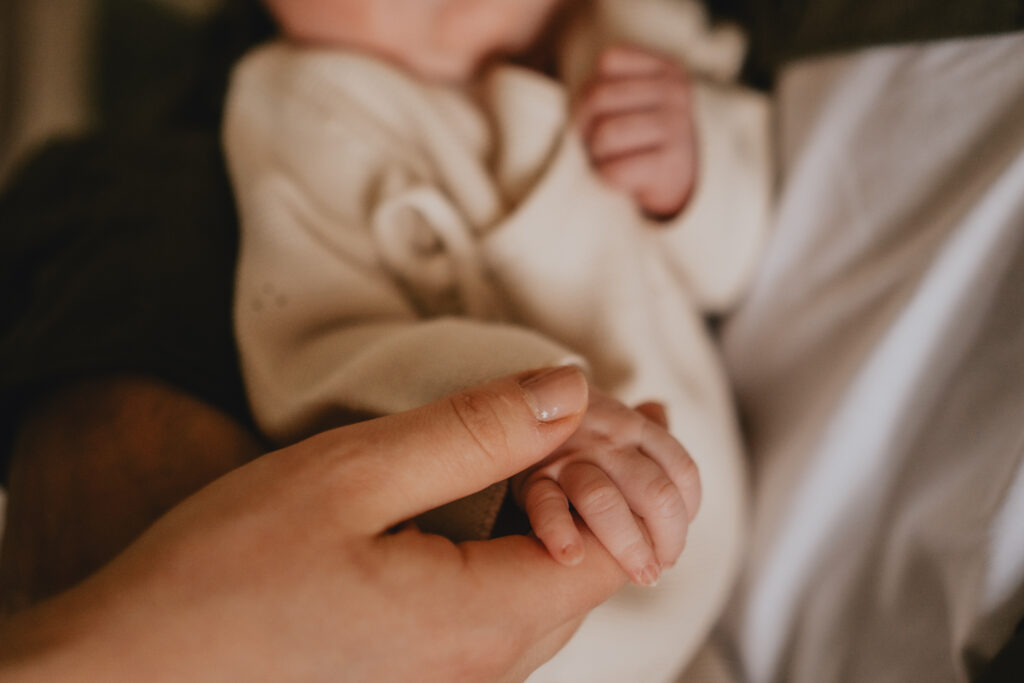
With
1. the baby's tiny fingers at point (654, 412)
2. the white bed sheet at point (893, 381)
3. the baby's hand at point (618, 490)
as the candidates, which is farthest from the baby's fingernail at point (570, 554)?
the white bed sheet at point (893, 381)

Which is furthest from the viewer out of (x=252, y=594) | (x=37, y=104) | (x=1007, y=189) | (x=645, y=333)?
(x=37, y=104)

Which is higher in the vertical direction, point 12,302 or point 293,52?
point 293,52

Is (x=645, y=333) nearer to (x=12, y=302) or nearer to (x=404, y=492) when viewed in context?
(x=404, y=492)

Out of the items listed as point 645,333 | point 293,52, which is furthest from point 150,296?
point 645,333

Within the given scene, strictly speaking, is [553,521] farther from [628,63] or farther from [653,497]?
[628,63]

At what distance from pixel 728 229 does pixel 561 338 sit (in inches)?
7.4

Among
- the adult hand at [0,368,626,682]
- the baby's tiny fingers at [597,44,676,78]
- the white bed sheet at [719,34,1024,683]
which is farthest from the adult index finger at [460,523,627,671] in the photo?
the baby's tiny fingers at [597,44,676,78]

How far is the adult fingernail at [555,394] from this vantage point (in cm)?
28

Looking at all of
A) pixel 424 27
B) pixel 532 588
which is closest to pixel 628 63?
pixel 424 27

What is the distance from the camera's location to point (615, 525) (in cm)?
30

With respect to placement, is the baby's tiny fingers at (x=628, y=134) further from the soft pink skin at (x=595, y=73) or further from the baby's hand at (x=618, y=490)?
the baby's hand at (x=618, y=490)

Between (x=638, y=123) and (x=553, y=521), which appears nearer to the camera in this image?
(x=553, y=521)

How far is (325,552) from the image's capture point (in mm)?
242

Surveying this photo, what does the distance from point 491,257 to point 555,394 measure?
21cm
